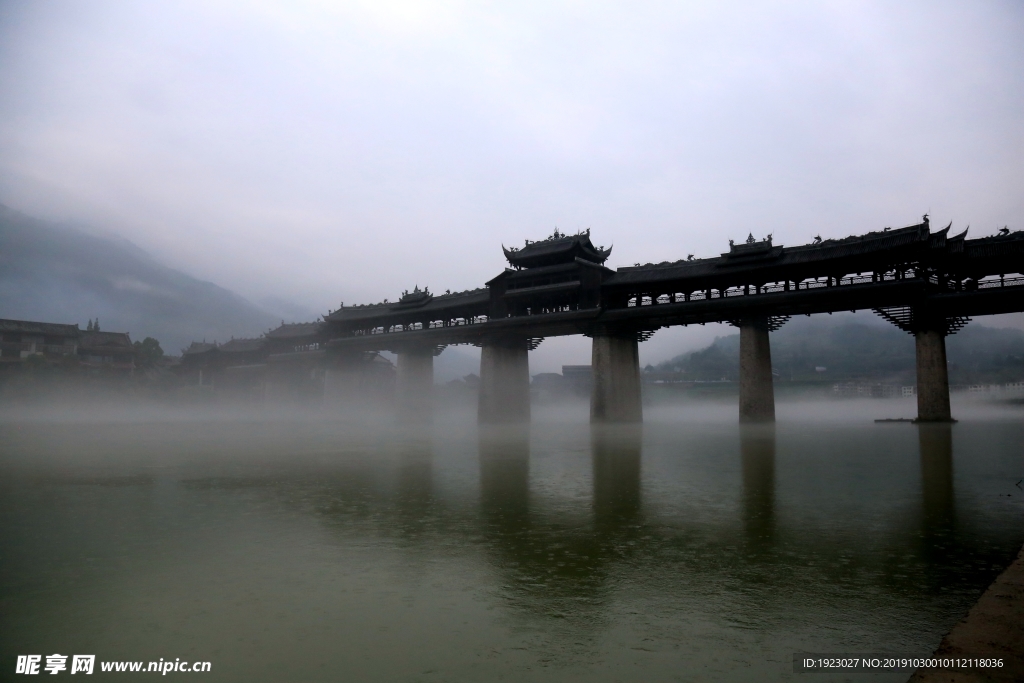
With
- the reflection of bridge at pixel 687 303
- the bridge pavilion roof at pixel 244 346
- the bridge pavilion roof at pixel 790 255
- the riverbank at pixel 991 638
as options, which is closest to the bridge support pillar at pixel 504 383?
the reflection of bridge at pixel 687 303

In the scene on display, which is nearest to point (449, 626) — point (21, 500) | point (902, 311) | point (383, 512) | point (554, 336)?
point (383, 512)

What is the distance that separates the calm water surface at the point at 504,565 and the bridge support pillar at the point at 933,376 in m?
12.3

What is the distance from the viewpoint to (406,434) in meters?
34.8

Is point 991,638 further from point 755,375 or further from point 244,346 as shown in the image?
point 244,346

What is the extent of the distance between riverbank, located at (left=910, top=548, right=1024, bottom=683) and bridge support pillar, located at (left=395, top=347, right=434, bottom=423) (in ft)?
151

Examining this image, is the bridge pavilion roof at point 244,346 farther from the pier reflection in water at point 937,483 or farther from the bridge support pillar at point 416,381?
the pier reflection in water at point 937,483

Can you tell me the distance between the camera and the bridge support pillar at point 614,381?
3762 centimetres

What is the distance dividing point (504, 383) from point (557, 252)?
33.4 feet

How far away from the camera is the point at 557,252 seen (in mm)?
41500

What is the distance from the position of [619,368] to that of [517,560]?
30312mm

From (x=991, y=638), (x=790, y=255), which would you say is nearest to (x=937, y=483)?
(x=991, y=638)

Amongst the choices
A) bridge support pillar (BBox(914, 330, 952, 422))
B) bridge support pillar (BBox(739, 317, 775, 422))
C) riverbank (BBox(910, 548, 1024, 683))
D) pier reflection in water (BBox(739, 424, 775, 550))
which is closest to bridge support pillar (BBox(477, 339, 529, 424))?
bridge support pillar (BBox(739, 317, 775, 422))

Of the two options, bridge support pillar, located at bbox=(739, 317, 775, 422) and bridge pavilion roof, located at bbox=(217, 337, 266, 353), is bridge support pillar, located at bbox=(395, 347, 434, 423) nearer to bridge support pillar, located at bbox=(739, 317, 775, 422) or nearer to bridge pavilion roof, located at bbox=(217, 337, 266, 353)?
bridge support pillar, located at bbox=(739, 317, 775, 422)

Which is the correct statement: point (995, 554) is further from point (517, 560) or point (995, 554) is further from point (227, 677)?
point (227, 677)
